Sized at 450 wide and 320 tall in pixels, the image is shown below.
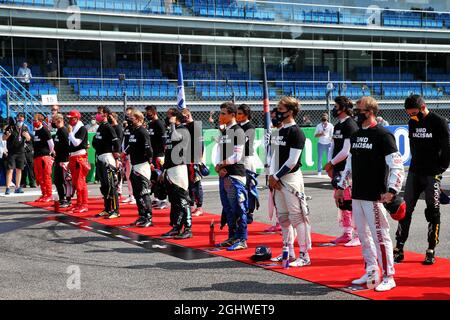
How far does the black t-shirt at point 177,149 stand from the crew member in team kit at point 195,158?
0.23 meters

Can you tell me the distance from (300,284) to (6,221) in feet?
23.5

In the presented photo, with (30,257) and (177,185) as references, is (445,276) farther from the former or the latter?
(30,257)

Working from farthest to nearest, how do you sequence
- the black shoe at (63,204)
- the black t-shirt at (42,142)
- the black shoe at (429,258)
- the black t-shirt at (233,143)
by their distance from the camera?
the black t-shirt at (42,142), the black shoe at (63,204), the black t-shirt at (233,143), the black shoe at (429,258)

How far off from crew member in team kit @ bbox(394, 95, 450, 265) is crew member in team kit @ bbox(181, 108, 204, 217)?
140 inches

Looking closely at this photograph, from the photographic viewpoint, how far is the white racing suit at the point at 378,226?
6484 millimetres

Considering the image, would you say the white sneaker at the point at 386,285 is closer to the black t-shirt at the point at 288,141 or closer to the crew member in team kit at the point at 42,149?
the black t-shirt at the point at 288,141

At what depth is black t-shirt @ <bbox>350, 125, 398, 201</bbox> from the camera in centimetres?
659

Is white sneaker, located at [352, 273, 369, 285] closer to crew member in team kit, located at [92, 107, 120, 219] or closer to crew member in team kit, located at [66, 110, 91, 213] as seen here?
crew member in team kit, located at [92, 107, 120, 219]

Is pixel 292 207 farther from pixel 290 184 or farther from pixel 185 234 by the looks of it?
pixel 185 234

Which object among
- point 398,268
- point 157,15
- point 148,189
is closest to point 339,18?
point 157,15

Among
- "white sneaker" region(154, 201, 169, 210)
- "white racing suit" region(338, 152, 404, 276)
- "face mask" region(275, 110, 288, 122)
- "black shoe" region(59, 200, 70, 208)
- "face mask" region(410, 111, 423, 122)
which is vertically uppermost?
"face mask" region(275, 110, 288, 122)

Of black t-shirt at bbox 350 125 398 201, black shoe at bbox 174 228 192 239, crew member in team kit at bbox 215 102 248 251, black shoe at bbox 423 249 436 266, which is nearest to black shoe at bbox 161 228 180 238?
black shoe at bbox 174 228 192 239

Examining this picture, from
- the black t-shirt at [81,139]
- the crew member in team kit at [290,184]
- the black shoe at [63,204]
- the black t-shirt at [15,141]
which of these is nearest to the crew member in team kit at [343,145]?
the crew member in team kit at [290,184]

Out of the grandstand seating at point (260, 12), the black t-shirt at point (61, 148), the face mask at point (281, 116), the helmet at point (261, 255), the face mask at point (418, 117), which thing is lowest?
the helmet at point (261, 255)
